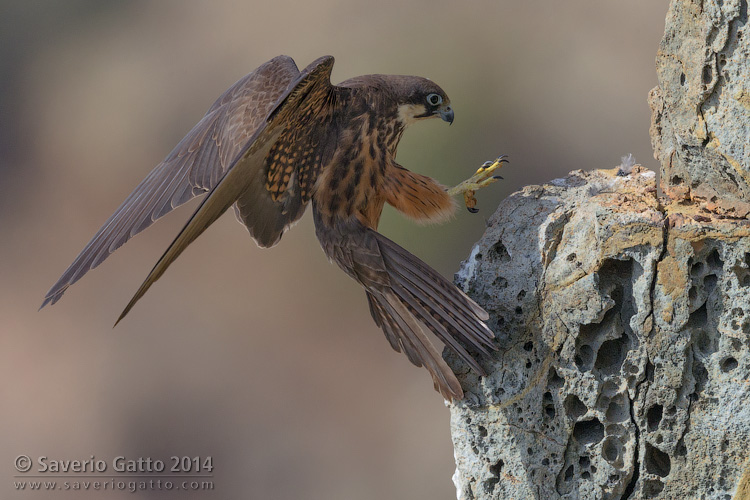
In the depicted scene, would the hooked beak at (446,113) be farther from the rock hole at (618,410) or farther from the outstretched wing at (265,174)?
the rock hole at (618,410)

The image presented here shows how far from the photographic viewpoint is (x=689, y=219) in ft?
8.37

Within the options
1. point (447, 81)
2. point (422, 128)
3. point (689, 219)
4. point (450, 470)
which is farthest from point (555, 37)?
point (689, 219)

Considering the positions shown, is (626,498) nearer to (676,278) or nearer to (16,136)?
(676,278)

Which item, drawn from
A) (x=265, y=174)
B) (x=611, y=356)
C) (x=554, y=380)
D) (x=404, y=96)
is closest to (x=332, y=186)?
(x=265, y=174)

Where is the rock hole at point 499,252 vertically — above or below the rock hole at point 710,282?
→ below

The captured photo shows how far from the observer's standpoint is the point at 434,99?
12.2 feet

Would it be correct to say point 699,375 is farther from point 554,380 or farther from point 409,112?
point 409,112

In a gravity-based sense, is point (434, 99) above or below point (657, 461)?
above

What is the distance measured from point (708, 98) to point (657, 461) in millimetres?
1153

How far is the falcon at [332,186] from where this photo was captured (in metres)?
2.89

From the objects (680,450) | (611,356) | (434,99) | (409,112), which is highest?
(434,99)

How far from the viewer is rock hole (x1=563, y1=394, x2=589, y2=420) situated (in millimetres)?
2734

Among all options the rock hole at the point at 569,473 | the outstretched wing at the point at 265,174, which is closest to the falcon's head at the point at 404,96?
the outstretched wing at the point at 265,174

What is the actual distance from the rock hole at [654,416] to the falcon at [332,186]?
56cm
